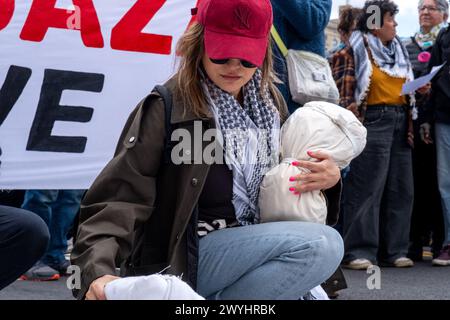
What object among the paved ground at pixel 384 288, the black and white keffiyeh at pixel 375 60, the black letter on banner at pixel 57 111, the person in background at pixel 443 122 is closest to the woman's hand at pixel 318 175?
the paved ground at pixel 384 288

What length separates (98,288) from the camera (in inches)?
83.5

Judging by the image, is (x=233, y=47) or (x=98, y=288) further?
(x=233, y=47)

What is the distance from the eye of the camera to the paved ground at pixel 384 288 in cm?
431

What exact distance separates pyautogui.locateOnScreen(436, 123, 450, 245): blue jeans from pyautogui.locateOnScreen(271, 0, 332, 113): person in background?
235cm

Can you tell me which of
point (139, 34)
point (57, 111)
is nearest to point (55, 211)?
point (57, 111)

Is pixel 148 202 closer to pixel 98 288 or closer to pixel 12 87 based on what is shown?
pixel 98 288

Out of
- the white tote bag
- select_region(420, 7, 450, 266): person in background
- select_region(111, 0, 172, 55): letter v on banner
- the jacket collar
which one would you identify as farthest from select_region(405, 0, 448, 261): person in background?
the jacket collar

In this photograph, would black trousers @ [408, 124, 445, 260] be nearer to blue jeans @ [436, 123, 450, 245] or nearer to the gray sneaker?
blue jeans @ [436, 123, 450, 245]

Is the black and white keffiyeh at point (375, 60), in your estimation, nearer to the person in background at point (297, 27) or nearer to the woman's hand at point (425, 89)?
the woman's hand at point (425, 89)

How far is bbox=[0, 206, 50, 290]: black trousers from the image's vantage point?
9.36ft

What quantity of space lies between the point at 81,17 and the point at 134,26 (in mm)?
288

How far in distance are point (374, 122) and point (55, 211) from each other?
6.83 ft

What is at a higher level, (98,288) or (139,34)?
(139,34)

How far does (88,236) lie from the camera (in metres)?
2.27
